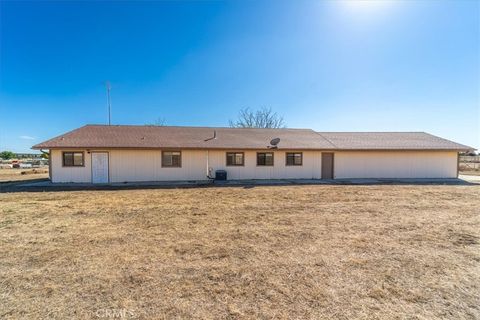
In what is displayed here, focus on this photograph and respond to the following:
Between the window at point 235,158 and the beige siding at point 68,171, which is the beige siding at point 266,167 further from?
the window at point 235,158

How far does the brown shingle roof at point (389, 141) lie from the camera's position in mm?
17394

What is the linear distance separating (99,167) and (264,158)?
33.7 ft

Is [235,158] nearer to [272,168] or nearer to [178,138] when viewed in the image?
[272,168]

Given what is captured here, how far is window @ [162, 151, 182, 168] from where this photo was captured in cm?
1541

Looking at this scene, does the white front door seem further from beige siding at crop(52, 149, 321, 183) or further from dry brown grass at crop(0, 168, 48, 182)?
dry brown grass at crop(0, 168, 48, 182)

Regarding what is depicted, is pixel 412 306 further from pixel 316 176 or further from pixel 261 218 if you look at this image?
pixel 316 176

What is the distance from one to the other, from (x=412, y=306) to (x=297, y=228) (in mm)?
3135

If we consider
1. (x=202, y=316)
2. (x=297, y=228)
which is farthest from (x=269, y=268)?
(x=297, y=228)

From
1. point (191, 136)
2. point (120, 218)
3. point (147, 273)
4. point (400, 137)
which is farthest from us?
point (400, 137)

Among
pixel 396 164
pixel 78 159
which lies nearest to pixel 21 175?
pixel 78 159

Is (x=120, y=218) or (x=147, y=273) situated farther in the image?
(x=120, y=218)

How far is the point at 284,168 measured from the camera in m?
16.6

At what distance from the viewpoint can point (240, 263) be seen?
13.4ft

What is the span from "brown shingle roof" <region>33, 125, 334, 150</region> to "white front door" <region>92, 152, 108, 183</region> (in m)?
0.70
